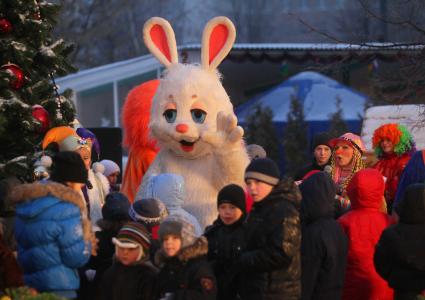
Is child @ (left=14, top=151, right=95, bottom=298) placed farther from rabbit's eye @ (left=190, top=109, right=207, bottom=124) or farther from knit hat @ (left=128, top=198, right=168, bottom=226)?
rabbit's eye @ (left=190, top=109, right=207, bottom=124)

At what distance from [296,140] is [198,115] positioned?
1194cm

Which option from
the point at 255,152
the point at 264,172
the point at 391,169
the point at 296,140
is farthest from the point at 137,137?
the point at 296,140

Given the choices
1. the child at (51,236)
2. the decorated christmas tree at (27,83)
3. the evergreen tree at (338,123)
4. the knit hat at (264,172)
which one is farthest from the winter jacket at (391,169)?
the evergreen tree at (338,123)

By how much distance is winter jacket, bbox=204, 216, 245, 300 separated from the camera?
750 centimetres

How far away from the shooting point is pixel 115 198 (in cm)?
795

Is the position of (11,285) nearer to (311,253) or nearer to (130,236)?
(130,236)

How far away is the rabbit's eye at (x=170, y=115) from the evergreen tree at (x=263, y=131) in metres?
11.4

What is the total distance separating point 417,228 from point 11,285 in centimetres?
296

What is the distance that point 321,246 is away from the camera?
789cm

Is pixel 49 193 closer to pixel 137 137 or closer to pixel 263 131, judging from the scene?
pixel 137 137

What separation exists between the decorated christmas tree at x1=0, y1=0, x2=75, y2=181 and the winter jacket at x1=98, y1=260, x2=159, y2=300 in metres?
3.03

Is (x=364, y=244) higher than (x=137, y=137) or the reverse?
the reverse

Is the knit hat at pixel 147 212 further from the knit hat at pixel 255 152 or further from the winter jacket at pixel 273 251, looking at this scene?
the knit hat at pixel 255 152

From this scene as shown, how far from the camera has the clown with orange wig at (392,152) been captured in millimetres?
11039
